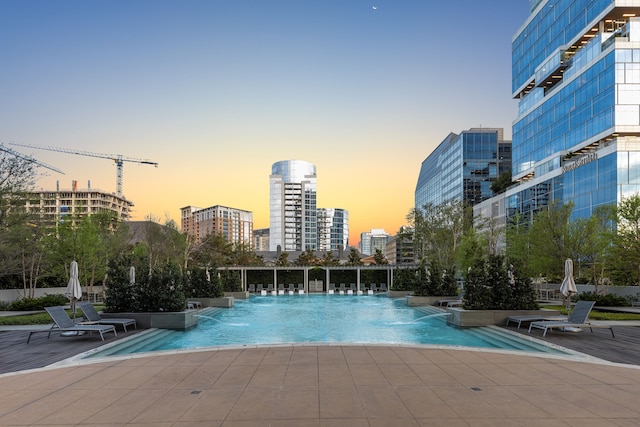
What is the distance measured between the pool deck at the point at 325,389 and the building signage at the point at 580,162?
3392 centimetres

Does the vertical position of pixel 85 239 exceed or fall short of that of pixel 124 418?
it exceeds it

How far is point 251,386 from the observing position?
6.85m

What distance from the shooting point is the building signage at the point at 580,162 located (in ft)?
124

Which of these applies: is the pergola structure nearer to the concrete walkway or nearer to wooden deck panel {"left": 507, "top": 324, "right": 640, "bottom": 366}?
wooden deck panel {"left": 507, "top": 324, "right": 640, "bottom": 366}

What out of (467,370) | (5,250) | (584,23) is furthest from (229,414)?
(584,23)

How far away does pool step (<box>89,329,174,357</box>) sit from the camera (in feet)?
34.1

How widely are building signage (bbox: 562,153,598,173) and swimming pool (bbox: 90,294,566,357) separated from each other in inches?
1010

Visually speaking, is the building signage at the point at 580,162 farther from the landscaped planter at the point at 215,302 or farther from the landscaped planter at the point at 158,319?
the landscaped planter at the point at 158,319

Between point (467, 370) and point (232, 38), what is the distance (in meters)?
20.2

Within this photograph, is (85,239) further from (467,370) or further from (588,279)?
(588,279)

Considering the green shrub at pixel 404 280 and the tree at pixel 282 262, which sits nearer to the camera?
the green shrub at pixel 404 280

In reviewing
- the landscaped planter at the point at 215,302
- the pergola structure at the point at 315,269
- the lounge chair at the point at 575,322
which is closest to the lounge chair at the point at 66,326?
the landscaped planter at the point at 215,302

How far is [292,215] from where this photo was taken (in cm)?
15700

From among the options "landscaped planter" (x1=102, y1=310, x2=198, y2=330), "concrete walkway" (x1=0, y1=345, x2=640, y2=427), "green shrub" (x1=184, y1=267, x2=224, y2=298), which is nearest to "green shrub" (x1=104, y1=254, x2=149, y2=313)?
"landscaped planter" (x1=102, y1=310, x2=198, y2=330)
